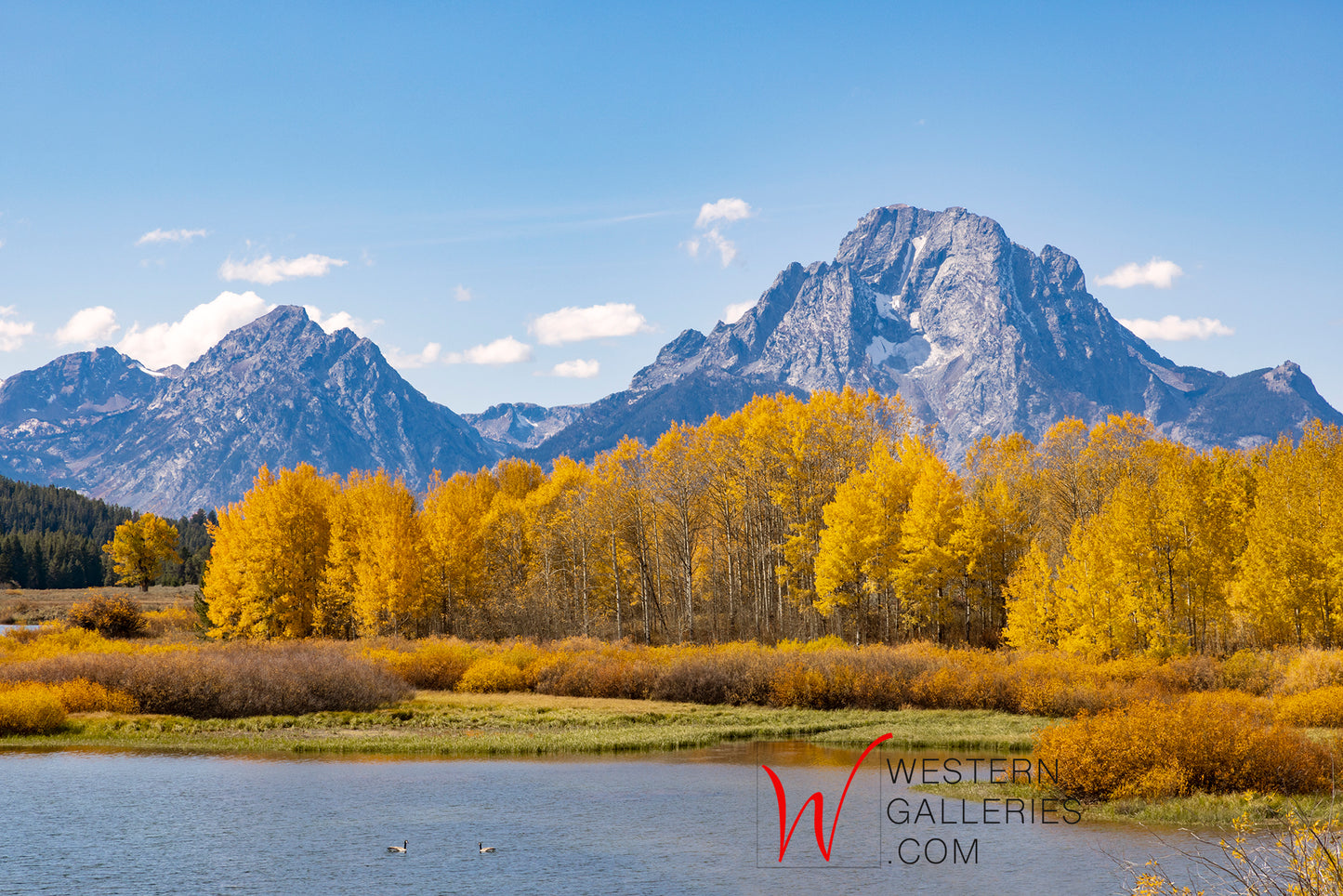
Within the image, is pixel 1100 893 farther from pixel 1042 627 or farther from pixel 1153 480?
pixel 1153 480

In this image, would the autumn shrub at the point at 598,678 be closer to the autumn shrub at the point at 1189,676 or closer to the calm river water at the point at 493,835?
the calm river water at the point at 493,835

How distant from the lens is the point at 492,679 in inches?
1769

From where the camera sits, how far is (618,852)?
17.1 m

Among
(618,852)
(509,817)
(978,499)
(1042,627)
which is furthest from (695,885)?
(978,499)

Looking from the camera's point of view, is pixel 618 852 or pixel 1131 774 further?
pixel 1131 774

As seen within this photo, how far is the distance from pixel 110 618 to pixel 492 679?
125 ft

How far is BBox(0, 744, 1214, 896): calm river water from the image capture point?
50.2 ft

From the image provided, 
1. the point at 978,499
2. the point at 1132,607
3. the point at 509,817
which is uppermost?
the point at 978,499

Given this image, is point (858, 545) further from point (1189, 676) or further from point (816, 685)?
point (1189, 676)

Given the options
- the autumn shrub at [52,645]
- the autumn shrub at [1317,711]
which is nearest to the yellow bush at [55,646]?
the autumn shrub at [52,645]

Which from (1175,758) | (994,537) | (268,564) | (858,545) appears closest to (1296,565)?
(994,537)

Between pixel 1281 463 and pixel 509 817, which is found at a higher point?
pixel 1281 463

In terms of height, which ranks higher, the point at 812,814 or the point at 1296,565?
the point at 1296,565

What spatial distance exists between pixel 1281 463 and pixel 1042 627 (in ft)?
54.7
